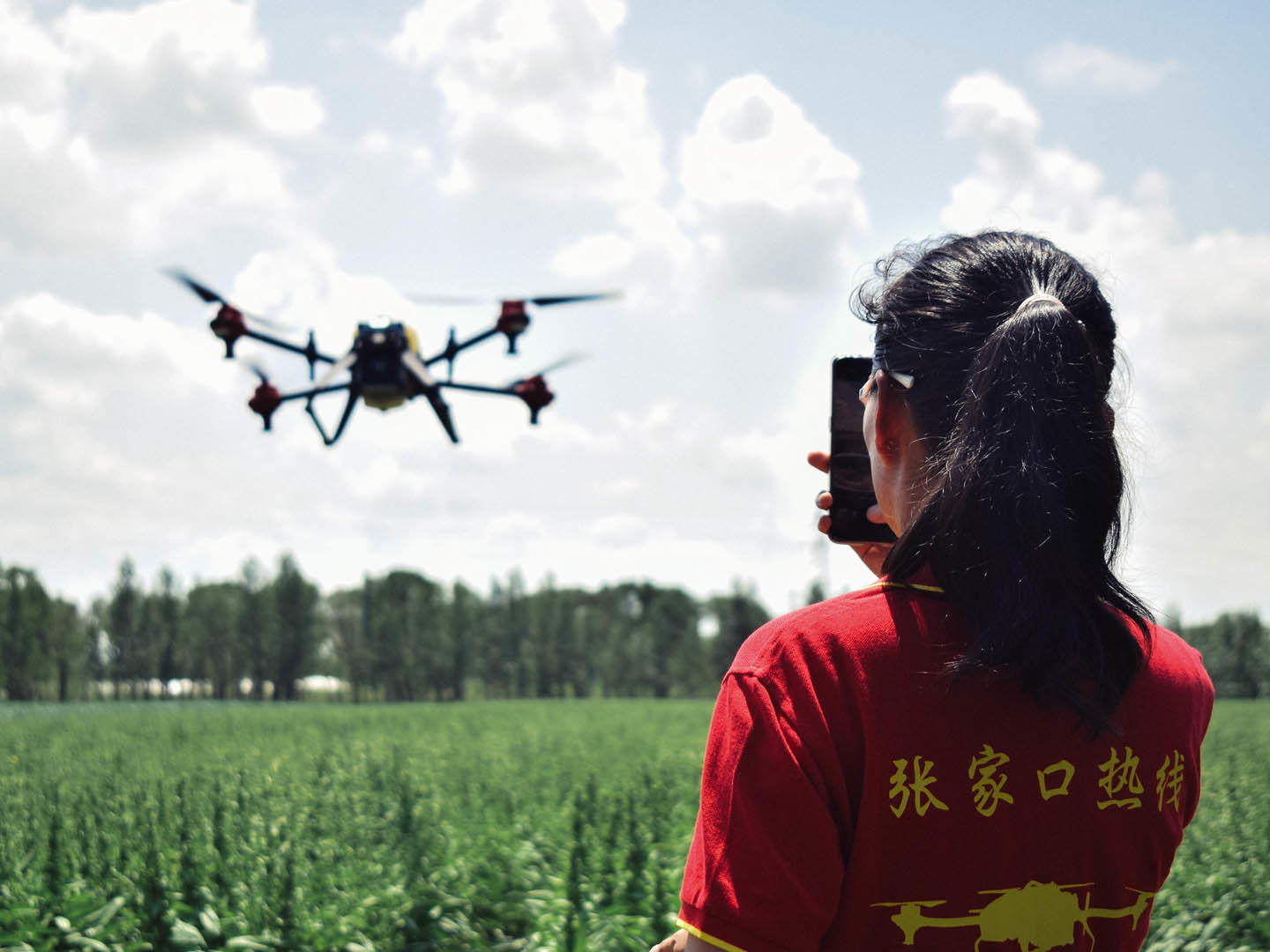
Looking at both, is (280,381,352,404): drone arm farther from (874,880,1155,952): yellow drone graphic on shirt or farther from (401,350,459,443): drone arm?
(874,880,1155,952): yellow drone graphic on shirt

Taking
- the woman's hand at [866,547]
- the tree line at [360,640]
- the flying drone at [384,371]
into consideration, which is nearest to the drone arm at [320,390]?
the flying drone at [384,371]

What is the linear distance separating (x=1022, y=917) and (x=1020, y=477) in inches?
19.1

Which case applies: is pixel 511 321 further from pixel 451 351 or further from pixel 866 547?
pixel 866 547

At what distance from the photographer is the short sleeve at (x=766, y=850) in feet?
3.38

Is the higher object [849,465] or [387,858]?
[849,465]

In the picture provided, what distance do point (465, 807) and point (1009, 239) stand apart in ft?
32.3

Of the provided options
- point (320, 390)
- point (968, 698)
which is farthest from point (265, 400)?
point (968, 698)

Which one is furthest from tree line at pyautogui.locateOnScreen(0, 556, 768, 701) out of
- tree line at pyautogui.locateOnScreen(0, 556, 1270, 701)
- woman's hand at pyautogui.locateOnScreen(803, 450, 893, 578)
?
woman's hand at pyautogui.locateOnScreen(803, 450, 893, 578)

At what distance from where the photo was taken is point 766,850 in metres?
1.04

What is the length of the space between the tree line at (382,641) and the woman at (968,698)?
7064 centimetres

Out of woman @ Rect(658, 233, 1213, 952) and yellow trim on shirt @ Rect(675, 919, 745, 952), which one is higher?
woman @ Rect(658, 233, 1213, 952)

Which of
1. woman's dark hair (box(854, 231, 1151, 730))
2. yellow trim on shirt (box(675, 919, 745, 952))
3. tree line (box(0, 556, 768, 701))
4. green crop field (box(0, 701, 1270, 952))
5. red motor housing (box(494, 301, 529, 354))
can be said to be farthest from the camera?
tree line (box(0, 556, 768, 701))

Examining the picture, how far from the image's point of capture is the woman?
1.06m

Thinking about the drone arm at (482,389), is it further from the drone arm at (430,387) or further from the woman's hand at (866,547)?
the woman's hand at (866,547)
